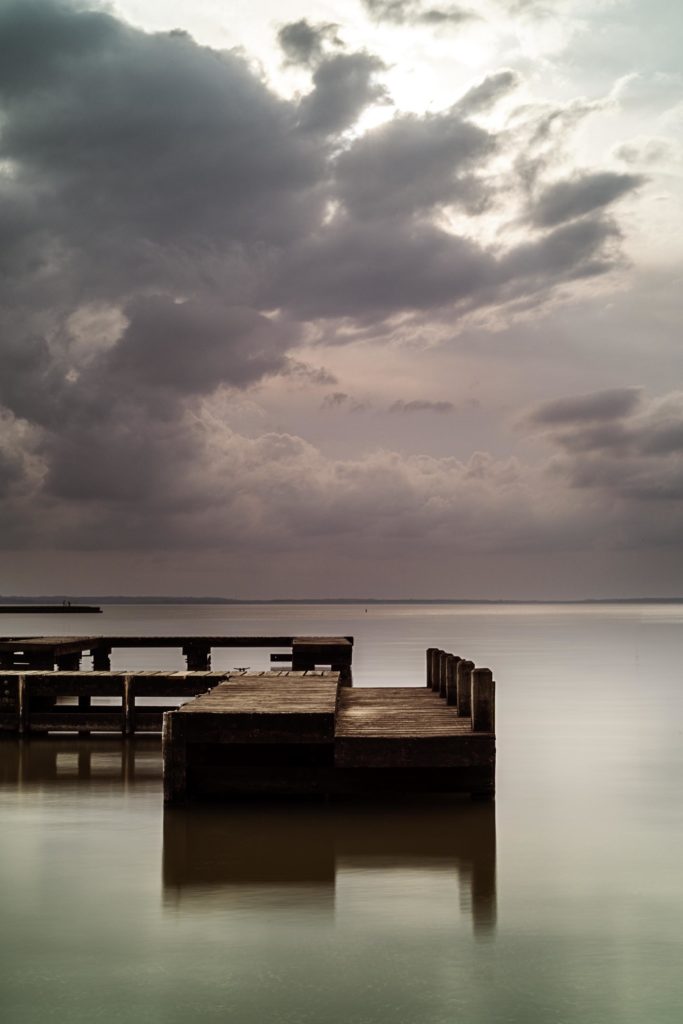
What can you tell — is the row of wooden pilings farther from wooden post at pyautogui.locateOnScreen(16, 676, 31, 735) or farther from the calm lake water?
wooden post at pyautogui.locateOnScreen(16, 676, 31, 735)

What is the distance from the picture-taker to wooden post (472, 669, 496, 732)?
48.5ft

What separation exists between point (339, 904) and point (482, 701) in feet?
15.6

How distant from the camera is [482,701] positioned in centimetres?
1483

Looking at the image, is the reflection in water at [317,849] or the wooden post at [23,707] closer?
the reflection in water at [317,849]

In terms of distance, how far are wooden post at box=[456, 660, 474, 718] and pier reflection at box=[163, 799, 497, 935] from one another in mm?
1456

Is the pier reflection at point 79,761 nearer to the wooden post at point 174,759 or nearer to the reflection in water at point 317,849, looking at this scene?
the reflection in water at point 317,849

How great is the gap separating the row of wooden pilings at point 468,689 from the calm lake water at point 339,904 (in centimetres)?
132

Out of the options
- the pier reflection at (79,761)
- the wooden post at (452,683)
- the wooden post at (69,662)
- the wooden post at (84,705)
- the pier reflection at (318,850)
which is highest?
the wooden post at (452,683)

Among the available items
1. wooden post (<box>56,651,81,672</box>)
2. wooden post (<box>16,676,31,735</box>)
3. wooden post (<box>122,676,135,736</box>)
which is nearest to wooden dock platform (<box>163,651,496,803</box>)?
wooden post (<box>122,676,135,736</box>)

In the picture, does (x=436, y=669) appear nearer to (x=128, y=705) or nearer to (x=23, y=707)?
(x=128, y=705)

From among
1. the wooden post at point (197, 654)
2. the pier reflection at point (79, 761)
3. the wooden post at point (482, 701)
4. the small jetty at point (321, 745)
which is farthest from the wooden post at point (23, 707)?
the wooden post at point (482, 701)

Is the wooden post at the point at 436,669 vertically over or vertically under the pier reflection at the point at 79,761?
over

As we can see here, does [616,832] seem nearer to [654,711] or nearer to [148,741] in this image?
[148,741]

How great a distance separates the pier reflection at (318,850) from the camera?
36.7 feet
